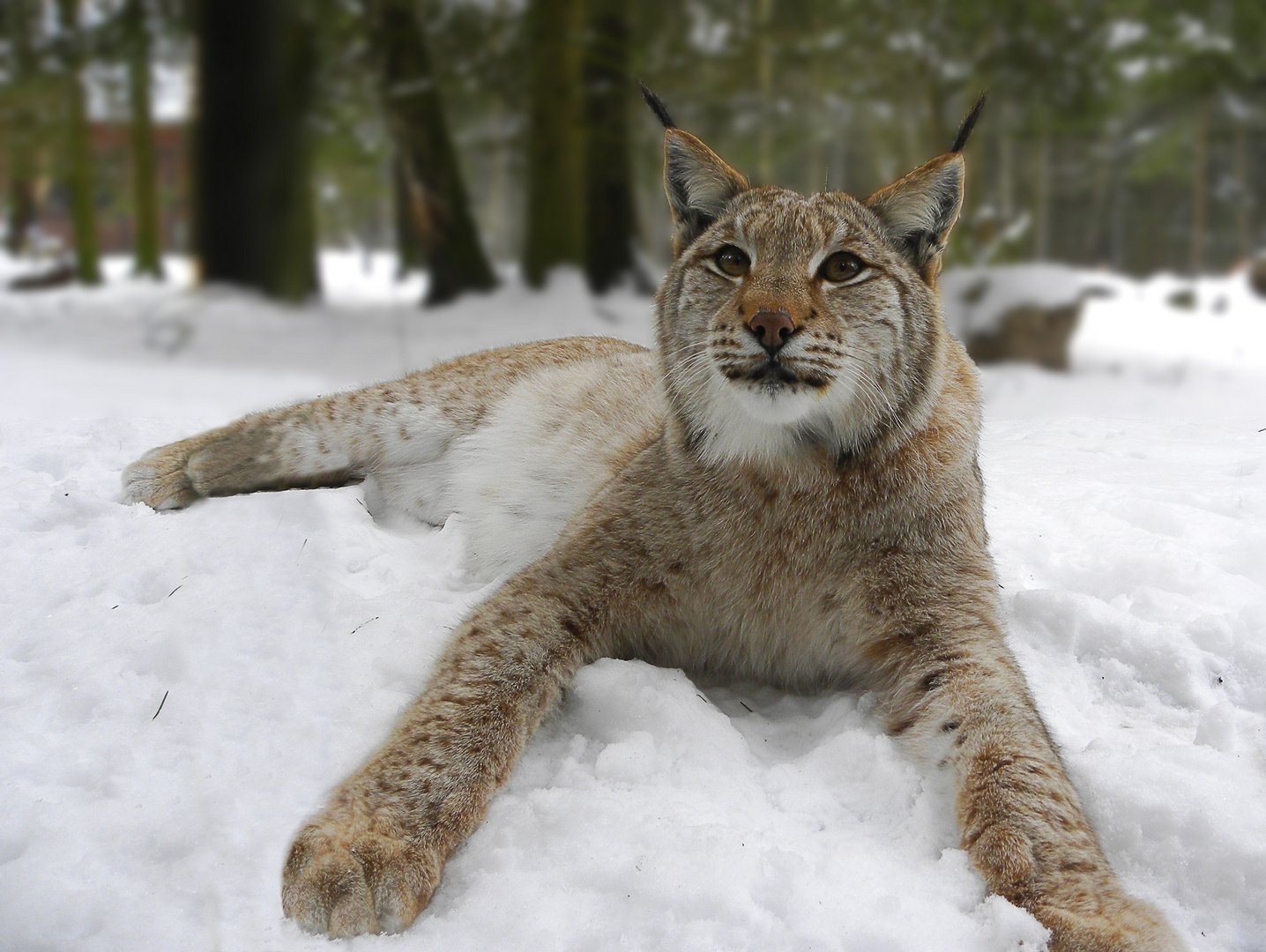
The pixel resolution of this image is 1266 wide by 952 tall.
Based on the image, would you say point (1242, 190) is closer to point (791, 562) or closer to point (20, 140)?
point (791, 562)

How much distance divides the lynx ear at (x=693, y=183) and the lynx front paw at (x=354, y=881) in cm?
205

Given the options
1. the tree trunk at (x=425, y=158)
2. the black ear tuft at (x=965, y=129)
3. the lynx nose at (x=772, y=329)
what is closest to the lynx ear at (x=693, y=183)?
the black ear tuft at (x=965, y=129)

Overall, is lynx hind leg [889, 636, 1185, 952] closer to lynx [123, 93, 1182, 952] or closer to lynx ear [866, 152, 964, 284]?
lynx [123, 93, 1182, 952]

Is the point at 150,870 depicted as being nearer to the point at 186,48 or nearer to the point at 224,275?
the point at 224,275

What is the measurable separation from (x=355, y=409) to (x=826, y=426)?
2.32m

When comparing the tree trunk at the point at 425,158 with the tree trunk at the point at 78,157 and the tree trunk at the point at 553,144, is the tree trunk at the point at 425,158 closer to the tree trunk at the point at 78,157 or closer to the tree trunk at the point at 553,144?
the tree trunk at the point at 553,144

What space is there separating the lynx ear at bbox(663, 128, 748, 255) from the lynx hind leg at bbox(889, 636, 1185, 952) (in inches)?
60.0

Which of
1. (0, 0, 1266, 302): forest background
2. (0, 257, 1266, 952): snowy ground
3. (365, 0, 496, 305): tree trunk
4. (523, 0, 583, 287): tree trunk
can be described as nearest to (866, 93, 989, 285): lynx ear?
(0, 257, 1266, 952): snowy ground

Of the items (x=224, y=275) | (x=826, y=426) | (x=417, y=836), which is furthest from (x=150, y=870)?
(x=224, y=275)

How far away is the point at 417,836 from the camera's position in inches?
87.1

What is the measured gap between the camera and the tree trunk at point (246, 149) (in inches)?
283

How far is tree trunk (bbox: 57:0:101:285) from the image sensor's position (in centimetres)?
821

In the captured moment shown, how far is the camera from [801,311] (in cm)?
265

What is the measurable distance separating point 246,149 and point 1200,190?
879 centimetres
